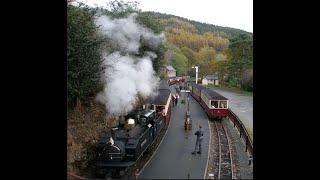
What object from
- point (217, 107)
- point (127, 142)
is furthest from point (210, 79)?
point (217, 107)

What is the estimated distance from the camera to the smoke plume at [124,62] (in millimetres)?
9422

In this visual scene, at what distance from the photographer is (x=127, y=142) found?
9.01m

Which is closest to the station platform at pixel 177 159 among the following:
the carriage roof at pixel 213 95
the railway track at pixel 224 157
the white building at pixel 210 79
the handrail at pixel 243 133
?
the railway track at pixel 224 157

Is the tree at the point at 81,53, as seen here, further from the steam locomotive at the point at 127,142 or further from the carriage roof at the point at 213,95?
the carriage roof at the point at 213,95

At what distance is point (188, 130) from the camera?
34.7 feet

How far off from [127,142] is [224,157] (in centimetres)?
256

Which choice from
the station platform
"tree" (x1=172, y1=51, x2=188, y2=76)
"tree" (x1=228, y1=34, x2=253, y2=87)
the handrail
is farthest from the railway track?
"tree" (x1=172, y1=51, x2=188, y2=76)

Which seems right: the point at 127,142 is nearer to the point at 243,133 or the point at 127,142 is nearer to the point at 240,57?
the point at 240,57

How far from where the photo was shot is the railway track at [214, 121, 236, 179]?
8172 millimetres

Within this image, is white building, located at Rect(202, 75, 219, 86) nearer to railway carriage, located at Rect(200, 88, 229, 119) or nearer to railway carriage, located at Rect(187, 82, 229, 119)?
railway carriage, located at Rect(187, 82, 229, 119)

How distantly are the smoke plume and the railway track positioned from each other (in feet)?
9.40
